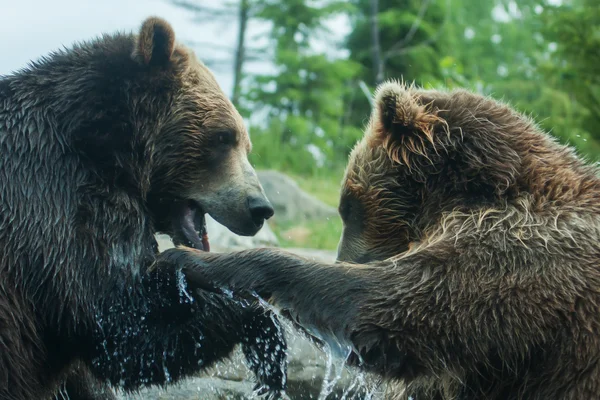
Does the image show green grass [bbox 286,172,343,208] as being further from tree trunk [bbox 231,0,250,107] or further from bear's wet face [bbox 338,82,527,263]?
bear's wet face [bbox 338,82,527,263]

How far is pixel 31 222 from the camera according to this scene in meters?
4.21

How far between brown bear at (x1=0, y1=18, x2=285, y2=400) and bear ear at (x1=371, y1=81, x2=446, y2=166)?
0.82 metres

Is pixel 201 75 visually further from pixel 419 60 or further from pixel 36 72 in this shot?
pixel 419 60

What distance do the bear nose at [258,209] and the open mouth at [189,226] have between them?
358 millimetres

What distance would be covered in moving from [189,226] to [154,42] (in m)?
1.10

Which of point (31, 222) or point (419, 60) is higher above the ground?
point (31, 222)

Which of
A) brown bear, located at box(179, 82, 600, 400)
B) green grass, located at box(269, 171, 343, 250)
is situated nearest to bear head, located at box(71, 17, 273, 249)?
brown bear, located at box(179, 82, 600, 400)

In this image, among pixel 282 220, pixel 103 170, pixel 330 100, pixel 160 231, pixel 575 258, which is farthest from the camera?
pixel 330 100

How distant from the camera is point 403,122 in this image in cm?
436

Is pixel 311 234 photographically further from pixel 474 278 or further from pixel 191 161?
pixel 474 278

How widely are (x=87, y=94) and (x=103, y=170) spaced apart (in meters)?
0.46

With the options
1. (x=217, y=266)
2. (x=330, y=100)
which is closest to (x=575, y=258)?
(x=217, y=266)

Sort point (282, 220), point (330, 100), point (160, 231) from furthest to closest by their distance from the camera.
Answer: point (330, 100), point (282, 220), point (160, 231)

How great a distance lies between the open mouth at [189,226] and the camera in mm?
4805
